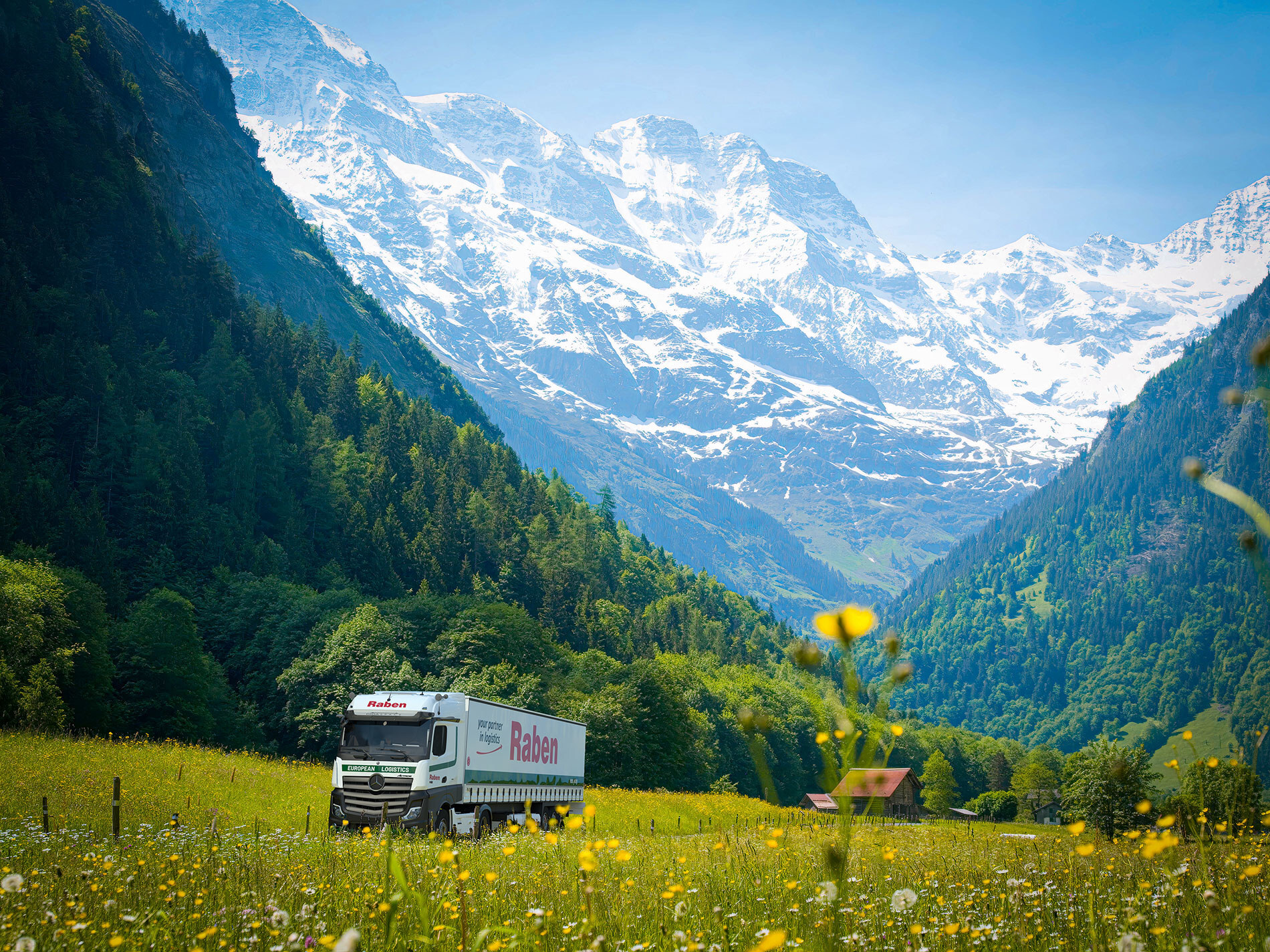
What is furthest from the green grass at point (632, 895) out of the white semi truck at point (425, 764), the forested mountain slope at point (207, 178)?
the forested mountain slope at point (207, 178)

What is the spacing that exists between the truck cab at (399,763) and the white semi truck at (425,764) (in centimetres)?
2

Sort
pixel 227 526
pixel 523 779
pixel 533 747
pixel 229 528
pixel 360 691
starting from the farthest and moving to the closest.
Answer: pixel 229 528 < pixel 227 526 < pixel 360 691 < pixel 533 747 < pixel 523 779

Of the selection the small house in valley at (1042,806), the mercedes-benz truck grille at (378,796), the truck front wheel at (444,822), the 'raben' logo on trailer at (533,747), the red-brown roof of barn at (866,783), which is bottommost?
the small house in valley at (1042,806)

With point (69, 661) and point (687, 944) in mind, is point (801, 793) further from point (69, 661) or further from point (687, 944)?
point (687, 944)

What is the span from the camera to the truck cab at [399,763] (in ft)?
94.1

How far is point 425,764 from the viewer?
29.3m

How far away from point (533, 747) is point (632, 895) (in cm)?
3026

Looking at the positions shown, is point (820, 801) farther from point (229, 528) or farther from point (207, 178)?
point (207, 178)

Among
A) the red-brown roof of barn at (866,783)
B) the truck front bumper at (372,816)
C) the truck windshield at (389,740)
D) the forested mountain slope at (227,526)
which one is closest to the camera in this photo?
the red-brown roof of barn at (866,783)

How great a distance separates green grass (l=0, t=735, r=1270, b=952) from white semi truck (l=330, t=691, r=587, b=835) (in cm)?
1293

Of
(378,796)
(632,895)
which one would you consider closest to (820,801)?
(378,796)

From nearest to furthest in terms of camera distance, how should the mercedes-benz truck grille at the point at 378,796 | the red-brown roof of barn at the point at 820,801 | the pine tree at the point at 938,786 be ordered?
the mercedes-benz truck grille at the point at 378,796
the red-brown roof of barn at the point at 820,801
the pine tree at the point at 938,786

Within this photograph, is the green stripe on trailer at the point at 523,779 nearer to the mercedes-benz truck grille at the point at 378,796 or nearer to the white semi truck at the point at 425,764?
the white semi truck at the point at 425,764

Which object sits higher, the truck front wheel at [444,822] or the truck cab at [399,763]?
the truck cab at [399,763]
